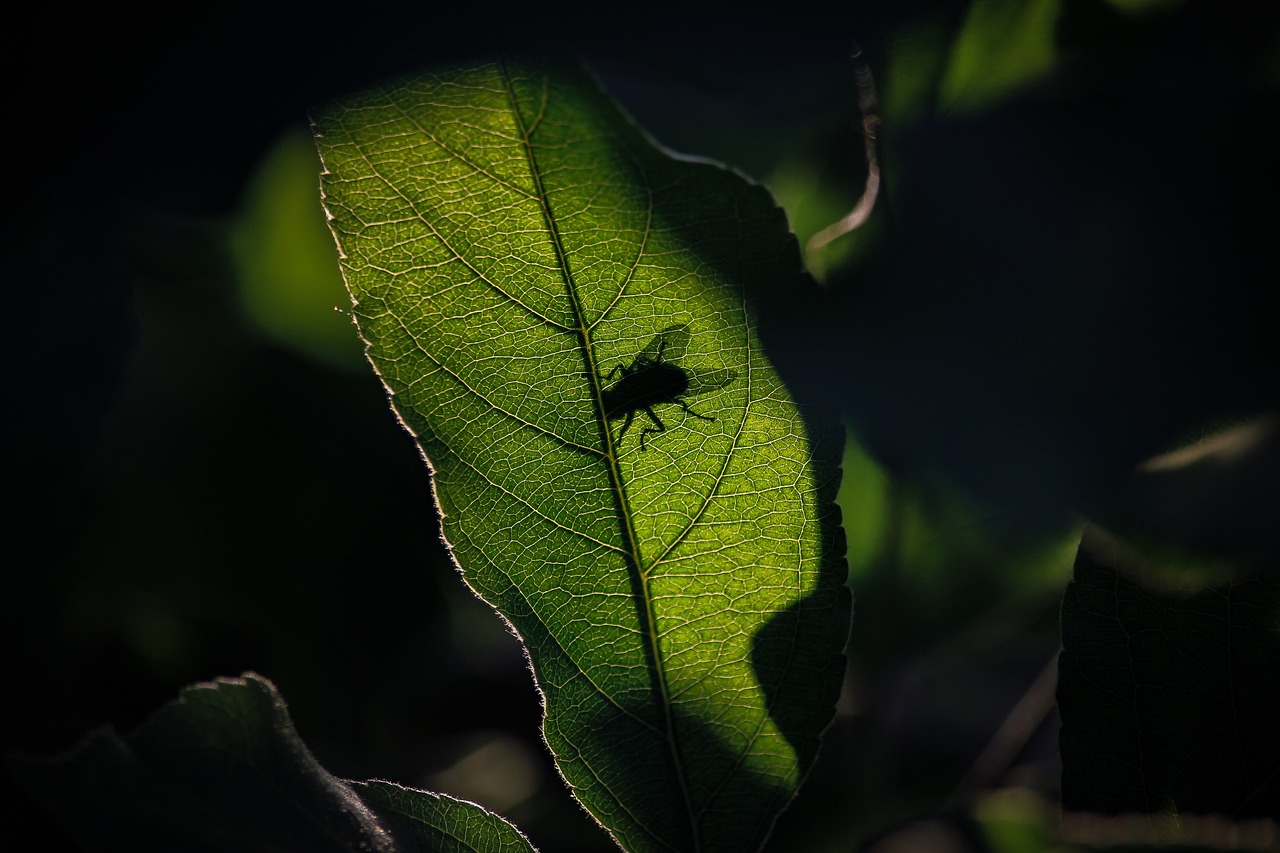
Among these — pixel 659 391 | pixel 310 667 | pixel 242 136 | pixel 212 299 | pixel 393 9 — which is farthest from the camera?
pixel 212 299

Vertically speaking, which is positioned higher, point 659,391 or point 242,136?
point 242,136

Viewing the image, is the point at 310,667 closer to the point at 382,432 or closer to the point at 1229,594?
the point at 382,432

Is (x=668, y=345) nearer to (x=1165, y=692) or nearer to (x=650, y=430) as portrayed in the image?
(x=650, y=430)

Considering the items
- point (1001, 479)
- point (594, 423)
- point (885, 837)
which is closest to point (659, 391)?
point (594, 423)

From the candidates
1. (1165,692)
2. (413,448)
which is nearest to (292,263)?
(413,448)

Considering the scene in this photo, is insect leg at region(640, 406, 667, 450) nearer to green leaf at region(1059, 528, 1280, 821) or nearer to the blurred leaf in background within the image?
green leaf at region(1059, 528, 1280, 821)

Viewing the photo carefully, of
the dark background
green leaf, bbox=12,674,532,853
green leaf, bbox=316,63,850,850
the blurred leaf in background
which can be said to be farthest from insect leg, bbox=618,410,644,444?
the blurred leaf in background

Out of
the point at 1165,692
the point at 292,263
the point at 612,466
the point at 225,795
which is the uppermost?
the point at 292,263
